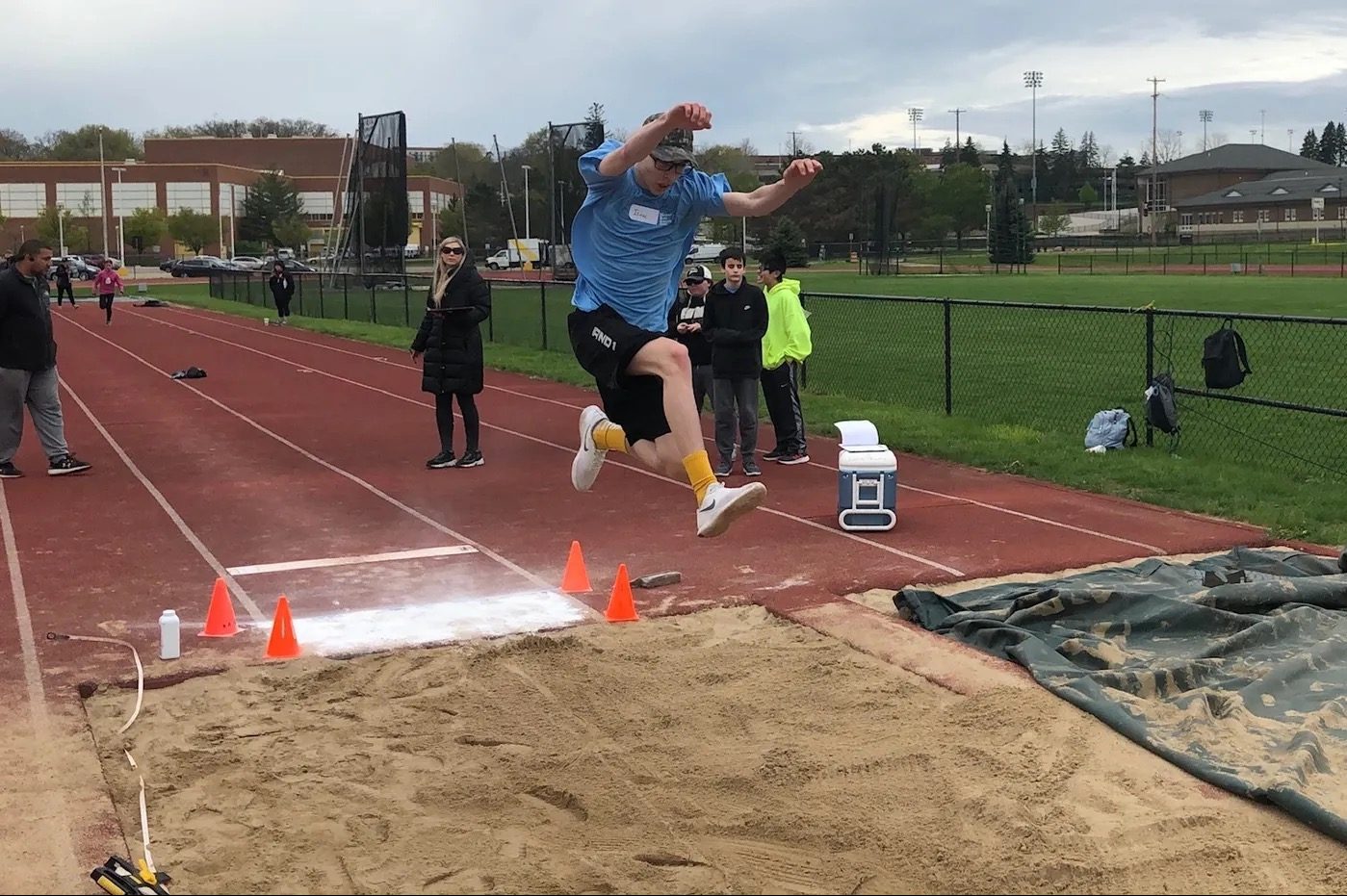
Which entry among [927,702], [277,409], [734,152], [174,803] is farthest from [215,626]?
[734,152]

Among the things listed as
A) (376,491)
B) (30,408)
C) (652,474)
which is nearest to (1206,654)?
(652,474)

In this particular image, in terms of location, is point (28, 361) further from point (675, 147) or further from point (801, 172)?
point (801, 172)

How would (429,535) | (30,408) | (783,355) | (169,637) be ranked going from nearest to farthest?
(169,637), (429,535), (30,408), (783,355)

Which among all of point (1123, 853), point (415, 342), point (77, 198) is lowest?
point (1123, 853)

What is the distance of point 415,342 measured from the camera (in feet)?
39.7

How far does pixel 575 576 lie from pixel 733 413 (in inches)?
170

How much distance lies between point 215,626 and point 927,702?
11.6ft

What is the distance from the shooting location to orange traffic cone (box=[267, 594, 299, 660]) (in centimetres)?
618

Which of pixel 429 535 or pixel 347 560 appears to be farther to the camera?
pixel 429 535

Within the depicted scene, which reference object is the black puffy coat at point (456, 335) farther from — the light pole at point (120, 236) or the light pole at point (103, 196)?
the light pole at point (103, 196)

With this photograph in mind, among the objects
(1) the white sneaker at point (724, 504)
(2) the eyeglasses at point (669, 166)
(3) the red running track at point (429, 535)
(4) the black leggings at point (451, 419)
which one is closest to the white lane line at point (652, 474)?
(3) the red running track at point (429, 535)

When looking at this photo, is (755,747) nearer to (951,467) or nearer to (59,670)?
(59,670)

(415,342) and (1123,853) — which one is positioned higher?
(415,342)

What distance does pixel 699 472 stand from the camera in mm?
6055
